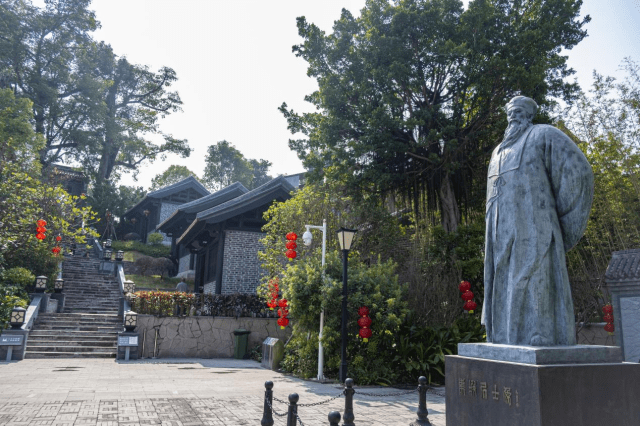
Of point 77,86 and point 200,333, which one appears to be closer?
point 200,333

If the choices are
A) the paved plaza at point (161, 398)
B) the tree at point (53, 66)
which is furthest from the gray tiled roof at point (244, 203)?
the tree at point (53, 66)

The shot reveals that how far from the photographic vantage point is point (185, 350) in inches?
631

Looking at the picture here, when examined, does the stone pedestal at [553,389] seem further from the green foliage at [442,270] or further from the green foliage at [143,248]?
the green foliage at [143,248]

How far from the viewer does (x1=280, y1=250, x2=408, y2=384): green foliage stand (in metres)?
10.8

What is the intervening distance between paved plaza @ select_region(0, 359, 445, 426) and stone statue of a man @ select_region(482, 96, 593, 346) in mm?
3223

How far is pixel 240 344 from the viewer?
16.2 metres

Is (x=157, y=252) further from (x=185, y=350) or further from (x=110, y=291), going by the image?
(x=185, y=350)

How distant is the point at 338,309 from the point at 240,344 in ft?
21.1

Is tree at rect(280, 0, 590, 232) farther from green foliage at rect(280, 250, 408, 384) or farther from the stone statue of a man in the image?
the stone statue of a man

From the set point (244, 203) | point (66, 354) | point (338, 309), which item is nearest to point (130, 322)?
point (66, 354)

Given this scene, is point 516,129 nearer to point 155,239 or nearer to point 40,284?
point 40,284

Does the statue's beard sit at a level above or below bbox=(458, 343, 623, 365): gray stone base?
above

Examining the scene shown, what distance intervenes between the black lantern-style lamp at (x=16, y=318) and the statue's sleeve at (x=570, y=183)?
14497 mm

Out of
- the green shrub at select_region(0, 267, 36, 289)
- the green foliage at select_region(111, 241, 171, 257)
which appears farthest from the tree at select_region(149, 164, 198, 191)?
the green shrub at select_region(0, 267, 36, 289)
